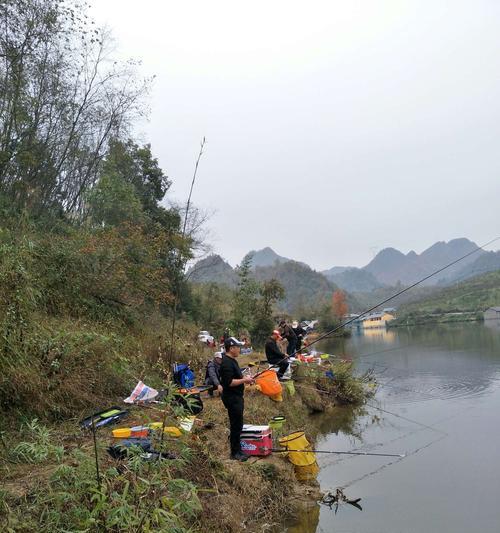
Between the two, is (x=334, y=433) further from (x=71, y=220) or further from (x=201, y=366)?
(x=71, y=220)

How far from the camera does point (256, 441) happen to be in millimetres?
5371

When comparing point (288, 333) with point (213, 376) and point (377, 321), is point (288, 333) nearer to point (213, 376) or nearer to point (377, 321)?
point (213, 376)

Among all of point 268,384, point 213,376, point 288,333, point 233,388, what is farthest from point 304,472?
point 288,333

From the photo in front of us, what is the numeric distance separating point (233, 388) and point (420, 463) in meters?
3.91

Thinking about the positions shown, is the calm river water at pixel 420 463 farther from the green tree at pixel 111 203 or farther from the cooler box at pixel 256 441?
the green tree at pixel 111 203

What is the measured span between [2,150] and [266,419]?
10100 millimetres

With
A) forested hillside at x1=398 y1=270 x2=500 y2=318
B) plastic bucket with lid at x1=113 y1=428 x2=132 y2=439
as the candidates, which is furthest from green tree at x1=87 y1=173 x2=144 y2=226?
forested hillside at x1=398 y1=270 x2=500 y2=318

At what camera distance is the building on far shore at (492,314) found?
181 ft

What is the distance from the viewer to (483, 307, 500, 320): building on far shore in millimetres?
55219

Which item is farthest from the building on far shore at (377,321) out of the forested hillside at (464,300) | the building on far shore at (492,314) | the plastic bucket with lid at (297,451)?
the plastic bucket with lid at (297,451)

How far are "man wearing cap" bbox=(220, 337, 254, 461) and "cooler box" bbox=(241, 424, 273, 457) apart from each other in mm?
186

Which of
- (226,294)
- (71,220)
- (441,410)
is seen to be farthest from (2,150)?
(226,294)

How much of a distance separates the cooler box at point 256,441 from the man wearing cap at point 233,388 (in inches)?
7.3

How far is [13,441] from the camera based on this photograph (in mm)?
4152
